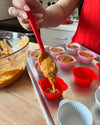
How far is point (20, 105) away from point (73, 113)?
172 mm

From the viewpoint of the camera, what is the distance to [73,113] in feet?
1.21

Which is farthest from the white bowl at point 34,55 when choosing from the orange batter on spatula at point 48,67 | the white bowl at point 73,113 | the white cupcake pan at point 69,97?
the white bowl at point 73,113

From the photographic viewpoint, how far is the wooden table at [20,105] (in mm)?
338

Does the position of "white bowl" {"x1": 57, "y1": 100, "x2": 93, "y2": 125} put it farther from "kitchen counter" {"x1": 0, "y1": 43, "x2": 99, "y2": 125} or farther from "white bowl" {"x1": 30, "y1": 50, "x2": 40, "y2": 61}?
"white bowl" {"x1": 30, "y1": 50, "x2": 40, "y2": 61}

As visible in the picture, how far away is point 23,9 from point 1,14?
148cm

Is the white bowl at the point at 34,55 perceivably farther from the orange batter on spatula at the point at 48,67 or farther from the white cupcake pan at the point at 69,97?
the orange batter on spatula at the point at 48,67

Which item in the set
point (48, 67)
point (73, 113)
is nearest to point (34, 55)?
point (48, 67)

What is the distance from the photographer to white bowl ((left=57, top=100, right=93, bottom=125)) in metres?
0.34

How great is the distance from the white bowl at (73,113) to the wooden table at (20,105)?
0.06 m

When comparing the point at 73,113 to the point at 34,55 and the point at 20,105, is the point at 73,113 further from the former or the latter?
the point at 34,55

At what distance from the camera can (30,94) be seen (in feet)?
1.44

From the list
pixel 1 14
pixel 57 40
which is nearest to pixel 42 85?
pixel 57 40

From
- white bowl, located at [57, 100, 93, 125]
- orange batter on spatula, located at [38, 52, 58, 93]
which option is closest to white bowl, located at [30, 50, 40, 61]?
orange batter on spatula, located at [38, 52, 58, 93]

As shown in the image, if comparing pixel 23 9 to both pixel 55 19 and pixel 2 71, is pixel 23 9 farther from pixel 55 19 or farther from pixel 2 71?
pixel 55 19
